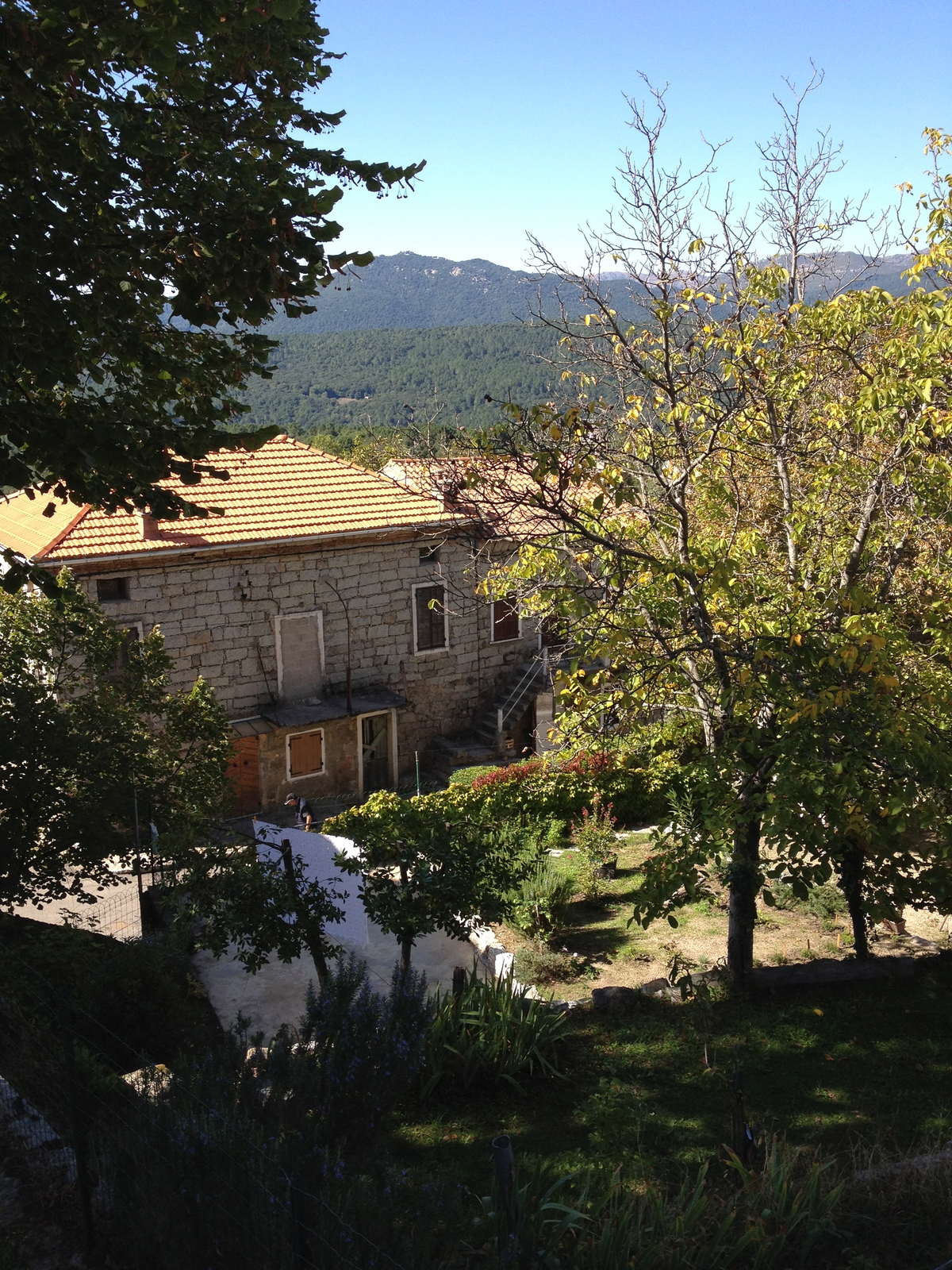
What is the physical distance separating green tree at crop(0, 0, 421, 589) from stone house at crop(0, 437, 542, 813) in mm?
10012

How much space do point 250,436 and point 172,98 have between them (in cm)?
249

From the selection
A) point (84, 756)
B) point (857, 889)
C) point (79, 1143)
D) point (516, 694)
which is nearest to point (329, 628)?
point (516, 694)

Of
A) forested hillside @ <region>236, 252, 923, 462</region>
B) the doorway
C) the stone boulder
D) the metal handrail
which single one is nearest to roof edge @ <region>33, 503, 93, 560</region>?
the doorway

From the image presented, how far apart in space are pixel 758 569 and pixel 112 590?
434 inches

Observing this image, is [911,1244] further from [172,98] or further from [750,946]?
[172,98]

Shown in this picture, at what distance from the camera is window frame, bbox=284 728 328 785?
712 inches

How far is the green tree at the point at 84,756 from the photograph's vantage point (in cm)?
748

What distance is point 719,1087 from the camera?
22.1 ft

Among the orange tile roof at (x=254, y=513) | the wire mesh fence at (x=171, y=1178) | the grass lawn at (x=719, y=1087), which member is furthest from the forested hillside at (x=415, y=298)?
the wire mesh fence at (x=171, y=1178)

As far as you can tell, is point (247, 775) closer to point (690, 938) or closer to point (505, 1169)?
point (690, 938)

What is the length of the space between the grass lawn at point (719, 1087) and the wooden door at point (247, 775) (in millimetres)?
10894

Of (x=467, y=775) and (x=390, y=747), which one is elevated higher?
(x=467, y=775)

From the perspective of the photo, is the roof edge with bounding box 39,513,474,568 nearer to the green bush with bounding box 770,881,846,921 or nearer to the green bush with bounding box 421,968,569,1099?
the green bush with bounding box 770,881,846,921

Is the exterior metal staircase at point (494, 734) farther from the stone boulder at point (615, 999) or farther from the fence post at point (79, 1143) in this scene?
the fence post at point (79, 1143)
